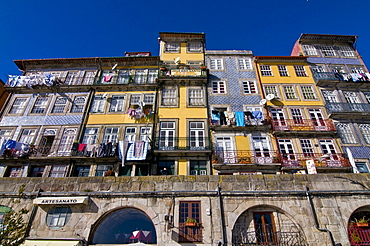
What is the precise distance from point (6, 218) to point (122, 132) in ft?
36.8

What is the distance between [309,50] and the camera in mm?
24625

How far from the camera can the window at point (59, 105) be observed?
20.7m

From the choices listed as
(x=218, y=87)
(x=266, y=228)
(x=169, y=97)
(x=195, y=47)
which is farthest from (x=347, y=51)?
(x=266, y=228)

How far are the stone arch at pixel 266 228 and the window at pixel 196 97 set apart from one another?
11666 millimetres

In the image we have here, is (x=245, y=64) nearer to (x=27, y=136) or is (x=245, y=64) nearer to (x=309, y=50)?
(x=309, y=50)

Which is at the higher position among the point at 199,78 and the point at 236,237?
the point at 199,78

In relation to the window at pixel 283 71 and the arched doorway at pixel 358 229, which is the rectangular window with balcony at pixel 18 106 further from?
the arched doorway at pixel 358 229

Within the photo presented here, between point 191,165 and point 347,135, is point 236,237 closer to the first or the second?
point 191,165

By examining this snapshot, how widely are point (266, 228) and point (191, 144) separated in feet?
30.1

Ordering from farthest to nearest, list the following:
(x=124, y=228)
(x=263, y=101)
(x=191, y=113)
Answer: (x=263, y=101) → (x=191, y=113) → (x=124, y=228)

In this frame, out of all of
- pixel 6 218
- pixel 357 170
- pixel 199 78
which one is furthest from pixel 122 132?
pixel 357 170

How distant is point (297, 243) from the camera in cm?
997

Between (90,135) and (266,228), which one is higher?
(90,135)

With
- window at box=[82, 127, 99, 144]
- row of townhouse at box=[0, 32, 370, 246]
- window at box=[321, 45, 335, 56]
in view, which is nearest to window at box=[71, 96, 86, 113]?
row of townhouse at box=[0, 32, 370, 246]
